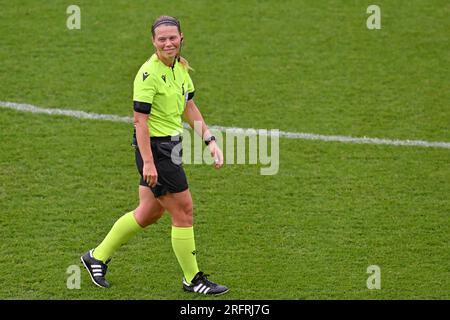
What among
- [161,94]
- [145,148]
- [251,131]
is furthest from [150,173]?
[251,131]

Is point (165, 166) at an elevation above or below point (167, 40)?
below

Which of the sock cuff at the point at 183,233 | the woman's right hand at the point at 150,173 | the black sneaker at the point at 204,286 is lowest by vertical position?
the black sneaker at the point at 204,286

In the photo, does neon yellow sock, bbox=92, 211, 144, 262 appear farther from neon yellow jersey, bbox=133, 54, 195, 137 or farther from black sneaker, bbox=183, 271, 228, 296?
neon yellow jersey, bbox=133, 54, 195, 137

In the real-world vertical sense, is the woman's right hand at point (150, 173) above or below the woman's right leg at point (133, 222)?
above

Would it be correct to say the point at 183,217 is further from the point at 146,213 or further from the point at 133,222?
the point at 133,222

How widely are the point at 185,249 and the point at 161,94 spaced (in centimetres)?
129

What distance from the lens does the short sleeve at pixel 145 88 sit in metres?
7.26

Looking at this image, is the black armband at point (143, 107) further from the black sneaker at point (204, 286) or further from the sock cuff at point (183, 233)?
the black sneaker at point (204, 286)

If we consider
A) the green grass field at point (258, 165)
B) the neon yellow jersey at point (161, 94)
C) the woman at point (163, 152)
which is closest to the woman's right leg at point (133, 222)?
the woman at point (163, 152)

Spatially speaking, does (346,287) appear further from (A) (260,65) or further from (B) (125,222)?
(A) (260,65)

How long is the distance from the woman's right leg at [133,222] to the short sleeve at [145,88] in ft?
2.65

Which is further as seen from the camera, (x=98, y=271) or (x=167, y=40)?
(x=98, y=271)

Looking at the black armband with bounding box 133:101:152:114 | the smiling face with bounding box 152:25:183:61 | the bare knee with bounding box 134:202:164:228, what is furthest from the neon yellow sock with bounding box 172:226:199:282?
the smiling face with bounding box 152:25:183:61

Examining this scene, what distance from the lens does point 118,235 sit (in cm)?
792
